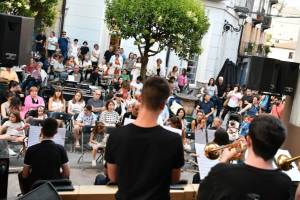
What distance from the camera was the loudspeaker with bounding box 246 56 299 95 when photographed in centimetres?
833

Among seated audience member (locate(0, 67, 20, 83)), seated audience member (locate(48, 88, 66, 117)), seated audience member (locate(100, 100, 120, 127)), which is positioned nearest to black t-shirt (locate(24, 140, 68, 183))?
seated audience member (locate(100, 100, 120, 127))

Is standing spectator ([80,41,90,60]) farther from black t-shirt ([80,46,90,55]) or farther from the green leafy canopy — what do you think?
the green leafy canopy

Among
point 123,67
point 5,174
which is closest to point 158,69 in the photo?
point 123,67

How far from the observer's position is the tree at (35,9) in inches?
561

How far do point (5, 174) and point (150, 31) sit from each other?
9.09 metres

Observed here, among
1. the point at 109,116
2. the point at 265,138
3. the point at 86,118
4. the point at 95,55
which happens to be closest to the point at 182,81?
the point at 95,55

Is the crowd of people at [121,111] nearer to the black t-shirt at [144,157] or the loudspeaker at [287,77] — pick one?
the black t-shirt at [144,157]

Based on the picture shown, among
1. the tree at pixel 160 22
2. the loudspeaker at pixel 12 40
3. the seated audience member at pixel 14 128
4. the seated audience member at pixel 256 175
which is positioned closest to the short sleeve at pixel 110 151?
the seated audience member at pixel 256 175

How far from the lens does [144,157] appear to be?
3371mm

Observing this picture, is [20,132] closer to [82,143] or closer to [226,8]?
[82,143]

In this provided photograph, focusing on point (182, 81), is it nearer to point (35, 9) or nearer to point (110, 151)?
point (35, 9)

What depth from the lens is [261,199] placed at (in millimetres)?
2814

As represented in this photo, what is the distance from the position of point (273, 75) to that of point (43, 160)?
435 cm

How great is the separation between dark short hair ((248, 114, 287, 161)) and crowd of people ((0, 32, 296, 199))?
0.4 inches
